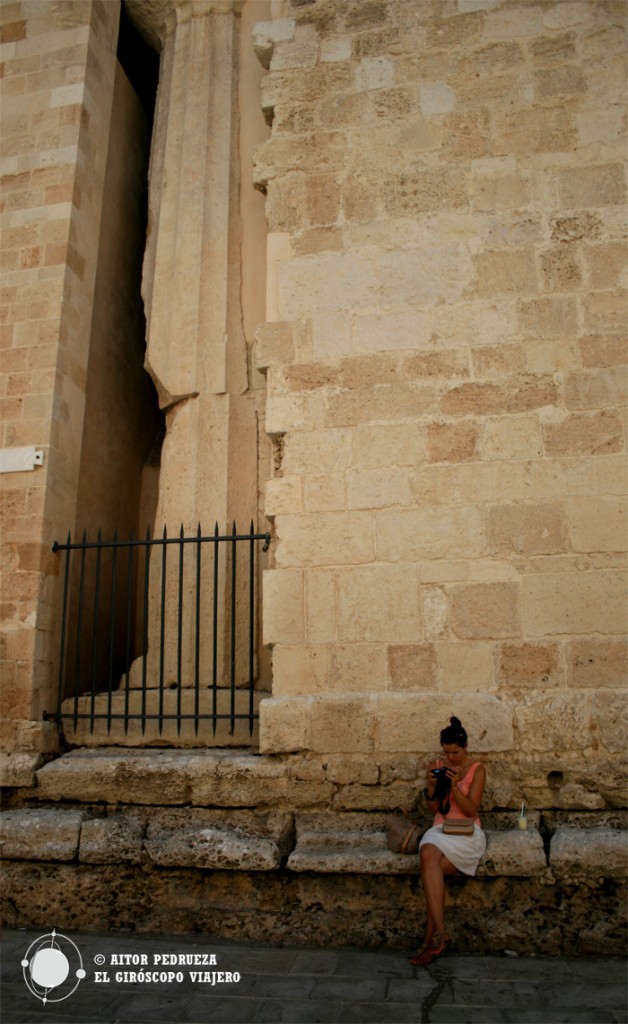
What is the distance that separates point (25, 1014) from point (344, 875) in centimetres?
144

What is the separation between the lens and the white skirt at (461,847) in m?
3.51

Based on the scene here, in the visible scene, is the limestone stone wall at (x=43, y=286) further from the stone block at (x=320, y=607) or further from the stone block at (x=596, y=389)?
the stone block at (x=596, y=389)

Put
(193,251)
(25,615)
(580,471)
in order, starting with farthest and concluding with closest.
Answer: (193,251) < (25,615) < (580,471)

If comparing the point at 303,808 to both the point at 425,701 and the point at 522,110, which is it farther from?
the point at 522,110

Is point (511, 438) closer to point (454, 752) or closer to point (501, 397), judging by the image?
point (501, 397)

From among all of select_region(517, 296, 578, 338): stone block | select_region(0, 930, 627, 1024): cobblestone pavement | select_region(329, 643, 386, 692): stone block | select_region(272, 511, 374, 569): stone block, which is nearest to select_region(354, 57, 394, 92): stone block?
select_region(517, 296, 578, 338): stone block

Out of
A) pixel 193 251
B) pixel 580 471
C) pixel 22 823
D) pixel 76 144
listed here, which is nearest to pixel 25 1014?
pixel 22 823

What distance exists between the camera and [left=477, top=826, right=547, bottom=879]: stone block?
11.7 feet

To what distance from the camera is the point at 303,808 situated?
403cm

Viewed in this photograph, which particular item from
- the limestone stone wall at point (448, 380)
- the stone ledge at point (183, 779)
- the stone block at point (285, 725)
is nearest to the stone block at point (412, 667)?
the limestone stone wall at point (448, 380)

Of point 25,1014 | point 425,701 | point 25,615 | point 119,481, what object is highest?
point 119,481

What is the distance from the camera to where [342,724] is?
402 centimetres

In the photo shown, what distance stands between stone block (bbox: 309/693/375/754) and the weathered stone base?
0.58 metres

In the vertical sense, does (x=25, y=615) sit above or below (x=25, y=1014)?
above
